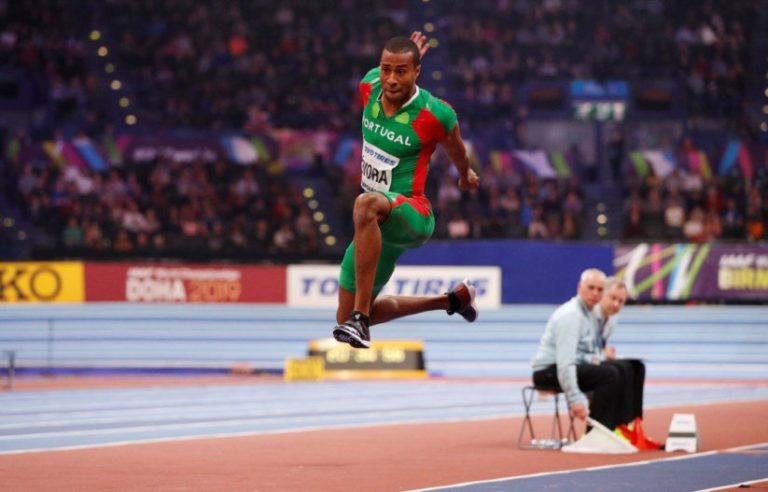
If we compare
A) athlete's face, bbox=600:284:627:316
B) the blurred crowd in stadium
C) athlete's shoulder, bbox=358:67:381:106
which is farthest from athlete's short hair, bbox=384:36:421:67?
the blurred crowd in stadium

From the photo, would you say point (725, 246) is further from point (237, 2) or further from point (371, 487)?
point (237, 2)

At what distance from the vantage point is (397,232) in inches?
274

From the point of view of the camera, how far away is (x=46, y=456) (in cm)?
992

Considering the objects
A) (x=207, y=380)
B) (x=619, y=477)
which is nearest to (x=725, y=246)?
(x=207, y=380)

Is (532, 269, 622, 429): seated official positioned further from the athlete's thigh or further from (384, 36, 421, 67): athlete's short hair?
(384, 36, 421, 67): athlete's short hair

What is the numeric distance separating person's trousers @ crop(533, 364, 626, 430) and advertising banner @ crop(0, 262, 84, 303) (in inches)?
411

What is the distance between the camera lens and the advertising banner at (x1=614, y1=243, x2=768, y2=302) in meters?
18.8

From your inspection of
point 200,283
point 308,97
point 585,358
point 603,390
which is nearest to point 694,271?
point 200,283

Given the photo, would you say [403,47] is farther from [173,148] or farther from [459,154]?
[173,148]

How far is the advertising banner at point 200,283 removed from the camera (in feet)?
63.0

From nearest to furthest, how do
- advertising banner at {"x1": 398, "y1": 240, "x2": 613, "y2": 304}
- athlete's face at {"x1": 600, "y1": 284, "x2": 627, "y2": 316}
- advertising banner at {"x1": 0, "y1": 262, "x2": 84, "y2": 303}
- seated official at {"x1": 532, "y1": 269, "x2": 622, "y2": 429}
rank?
seated official at {"x1": 532, "y1": 269, "x2": 622, "y2": 429} < athlete's face at {"x1": 600, "y1": 284, "x2": 627, "y2": 316} < advertising banner at {"x1": 0, "y1": 262, "x2": 84, "y2": 303} < advertising banner at {"x1": 398, "y1": 240, "x2": 613, "y2": 304}

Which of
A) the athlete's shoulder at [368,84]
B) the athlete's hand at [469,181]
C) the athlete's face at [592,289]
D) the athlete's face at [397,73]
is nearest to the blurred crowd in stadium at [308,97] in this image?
the athlete's face at [592,289]

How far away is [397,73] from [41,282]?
42.5ft

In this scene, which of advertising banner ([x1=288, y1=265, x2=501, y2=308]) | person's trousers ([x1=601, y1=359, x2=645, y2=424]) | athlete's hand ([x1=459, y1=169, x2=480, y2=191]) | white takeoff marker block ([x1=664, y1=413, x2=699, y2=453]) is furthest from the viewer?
advertising banner ([x1=288, y1=265, x2=501, y2=308])
